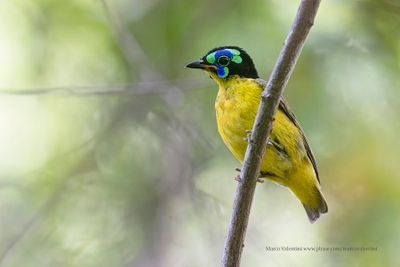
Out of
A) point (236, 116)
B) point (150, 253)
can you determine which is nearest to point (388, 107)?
point (236, 116)

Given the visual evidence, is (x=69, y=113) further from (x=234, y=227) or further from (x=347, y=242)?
(x=234, y=227)

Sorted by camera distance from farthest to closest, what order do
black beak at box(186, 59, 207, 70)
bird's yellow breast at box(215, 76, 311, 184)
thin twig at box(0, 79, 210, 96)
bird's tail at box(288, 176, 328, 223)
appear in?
thin twig at box(0, 79, 210, 96) < black beak at box(186, 59, 207, 70) < bird's tail at box(288, 176, 328, 223) < bird's yellow breast at box(215, 76, 311, 184)

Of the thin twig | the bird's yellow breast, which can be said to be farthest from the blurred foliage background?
the bird's yellow breast

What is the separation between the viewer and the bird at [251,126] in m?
4.38

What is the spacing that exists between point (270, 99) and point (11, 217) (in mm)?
3213

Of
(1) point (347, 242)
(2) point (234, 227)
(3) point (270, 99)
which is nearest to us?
(3) point (270, 99)

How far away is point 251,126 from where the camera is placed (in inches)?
172

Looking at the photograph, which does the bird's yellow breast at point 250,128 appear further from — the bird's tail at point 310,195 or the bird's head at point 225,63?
the bird's head at point 225,63

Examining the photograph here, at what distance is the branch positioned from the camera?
9.68ft

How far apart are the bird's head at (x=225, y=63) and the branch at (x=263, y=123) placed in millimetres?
1521

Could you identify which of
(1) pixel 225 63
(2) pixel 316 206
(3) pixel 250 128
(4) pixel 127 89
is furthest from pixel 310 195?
(4) pixel 127 89

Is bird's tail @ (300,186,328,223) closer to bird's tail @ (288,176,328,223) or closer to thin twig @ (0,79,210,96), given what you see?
bird's tail @ (288,176,328,223)

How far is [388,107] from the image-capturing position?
17.5 feet

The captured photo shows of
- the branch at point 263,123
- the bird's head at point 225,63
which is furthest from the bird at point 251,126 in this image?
the branch at point 263,123
